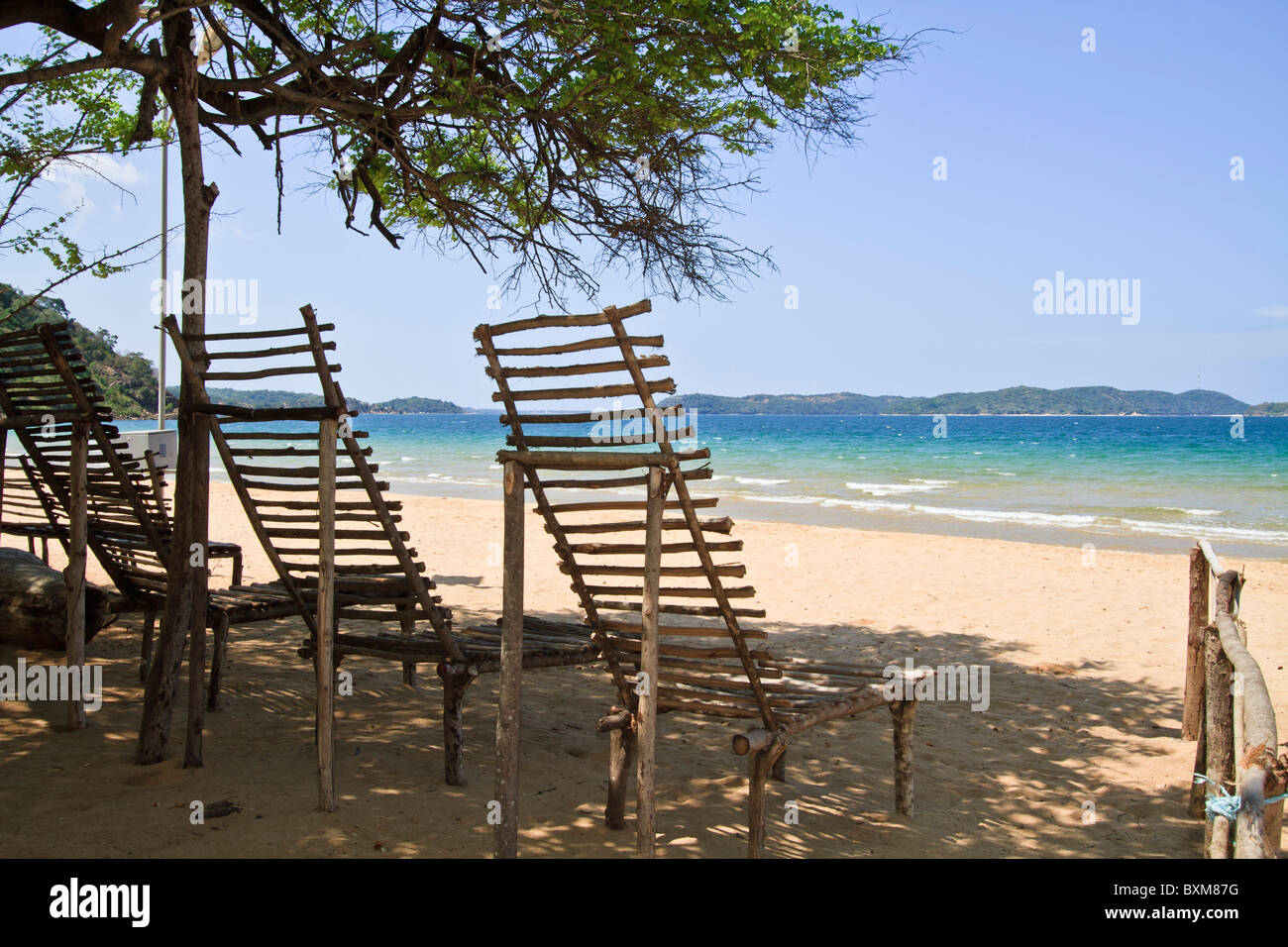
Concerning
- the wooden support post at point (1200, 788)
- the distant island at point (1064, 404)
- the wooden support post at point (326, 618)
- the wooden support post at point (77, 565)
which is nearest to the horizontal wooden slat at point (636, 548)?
the wooden support post at point (326, 618)

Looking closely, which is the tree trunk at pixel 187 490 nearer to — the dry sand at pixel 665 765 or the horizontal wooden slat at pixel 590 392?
the dry sand at pixel 665 765

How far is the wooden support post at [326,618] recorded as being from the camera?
13.7 ft

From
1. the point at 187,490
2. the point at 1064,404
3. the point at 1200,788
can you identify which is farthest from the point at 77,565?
the point at 1064,404

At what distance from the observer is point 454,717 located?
15.0 ft

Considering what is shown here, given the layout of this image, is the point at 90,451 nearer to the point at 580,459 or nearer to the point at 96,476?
the point at 96,476

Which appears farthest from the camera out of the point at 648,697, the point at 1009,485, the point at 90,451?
the point at 1009,485

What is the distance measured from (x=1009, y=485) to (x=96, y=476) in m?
29.7

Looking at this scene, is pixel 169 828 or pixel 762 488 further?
pixel 762 488

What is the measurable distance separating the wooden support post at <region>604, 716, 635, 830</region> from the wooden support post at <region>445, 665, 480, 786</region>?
80 cm

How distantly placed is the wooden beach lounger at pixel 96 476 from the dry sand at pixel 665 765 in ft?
1.87
